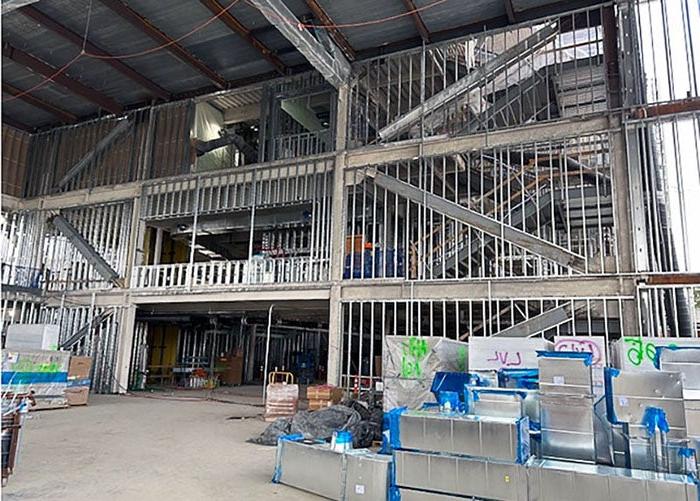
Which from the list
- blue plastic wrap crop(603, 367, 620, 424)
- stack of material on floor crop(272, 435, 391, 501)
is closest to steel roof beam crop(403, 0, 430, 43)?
blue plastic wrap crop(603, 367, 620, 424)

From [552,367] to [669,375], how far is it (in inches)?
40.8

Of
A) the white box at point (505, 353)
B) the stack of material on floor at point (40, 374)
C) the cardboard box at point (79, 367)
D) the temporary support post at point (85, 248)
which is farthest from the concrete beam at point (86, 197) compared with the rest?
the white box at point (505, 353)

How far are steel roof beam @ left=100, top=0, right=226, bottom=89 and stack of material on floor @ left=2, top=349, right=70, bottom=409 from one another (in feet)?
28.4

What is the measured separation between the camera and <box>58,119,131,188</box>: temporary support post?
1850 cm

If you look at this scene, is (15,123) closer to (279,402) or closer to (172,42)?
(172,42)

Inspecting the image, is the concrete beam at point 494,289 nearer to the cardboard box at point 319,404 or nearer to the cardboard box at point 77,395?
the cardboard box at point 319,404

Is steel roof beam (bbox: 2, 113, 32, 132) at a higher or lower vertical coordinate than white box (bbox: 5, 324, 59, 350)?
higher

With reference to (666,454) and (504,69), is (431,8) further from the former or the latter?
(666,454)

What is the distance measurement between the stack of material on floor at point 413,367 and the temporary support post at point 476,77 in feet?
22.6

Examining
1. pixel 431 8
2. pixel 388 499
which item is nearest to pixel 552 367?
pixel 388 499

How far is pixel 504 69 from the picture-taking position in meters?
12.8

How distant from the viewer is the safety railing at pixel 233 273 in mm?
14008

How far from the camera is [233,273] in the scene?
1533cm

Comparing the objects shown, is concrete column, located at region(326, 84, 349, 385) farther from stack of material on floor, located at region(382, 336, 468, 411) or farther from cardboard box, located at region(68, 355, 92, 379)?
cardboard box, located at region(68, 355, 92, 379)
